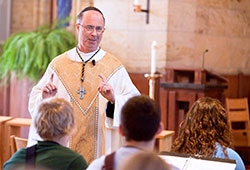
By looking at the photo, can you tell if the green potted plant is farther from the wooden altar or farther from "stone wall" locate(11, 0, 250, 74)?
the wooden altar

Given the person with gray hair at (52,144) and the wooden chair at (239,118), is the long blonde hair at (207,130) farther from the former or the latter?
the wooden chair at (239,118)

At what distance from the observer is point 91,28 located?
3.81m

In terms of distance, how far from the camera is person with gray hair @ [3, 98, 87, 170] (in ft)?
8.30

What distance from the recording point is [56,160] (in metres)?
2.54

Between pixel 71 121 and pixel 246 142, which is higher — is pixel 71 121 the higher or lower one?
the higher one

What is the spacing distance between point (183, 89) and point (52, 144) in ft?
14.0

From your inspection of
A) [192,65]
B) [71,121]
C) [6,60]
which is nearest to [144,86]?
[192,65]

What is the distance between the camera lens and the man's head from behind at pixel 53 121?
99.7 inches

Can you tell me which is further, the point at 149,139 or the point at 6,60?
the point at 6,60

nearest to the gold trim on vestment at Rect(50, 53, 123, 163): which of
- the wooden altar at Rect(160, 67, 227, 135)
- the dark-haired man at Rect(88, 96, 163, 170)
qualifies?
the dark-haired man at Rect(88, 96, 163, 170)

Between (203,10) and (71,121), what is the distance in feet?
17.8

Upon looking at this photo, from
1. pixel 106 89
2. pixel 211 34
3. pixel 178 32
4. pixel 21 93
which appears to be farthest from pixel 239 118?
pixel 106 89

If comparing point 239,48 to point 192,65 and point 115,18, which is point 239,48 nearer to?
point 192,65

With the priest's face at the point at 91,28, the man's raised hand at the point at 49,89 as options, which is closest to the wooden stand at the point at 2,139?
the priest's face at the point at 91,28
